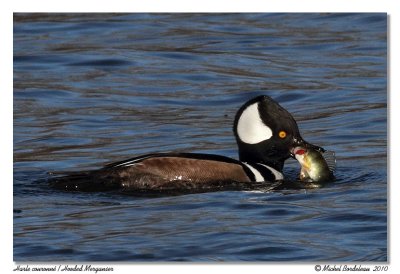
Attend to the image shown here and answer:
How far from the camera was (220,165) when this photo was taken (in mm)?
12531

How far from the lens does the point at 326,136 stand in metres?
14.6

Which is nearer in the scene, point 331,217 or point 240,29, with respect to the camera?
point 331,217

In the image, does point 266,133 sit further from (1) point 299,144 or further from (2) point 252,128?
(1) point 299,144

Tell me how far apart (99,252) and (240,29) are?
316 inches

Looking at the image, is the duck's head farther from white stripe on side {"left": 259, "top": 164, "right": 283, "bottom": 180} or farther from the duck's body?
the duck's body

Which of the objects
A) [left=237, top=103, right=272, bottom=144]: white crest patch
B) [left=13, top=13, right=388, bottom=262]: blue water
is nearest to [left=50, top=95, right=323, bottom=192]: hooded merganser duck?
[left=237, top=103, right=272, bottom=144]: white crest patch

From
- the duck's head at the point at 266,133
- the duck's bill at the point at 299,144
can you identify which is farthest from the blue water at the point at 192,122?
the duck's head at the point at 266,133

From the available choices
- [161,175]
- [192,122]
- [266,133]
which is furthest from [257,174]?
[192,122]

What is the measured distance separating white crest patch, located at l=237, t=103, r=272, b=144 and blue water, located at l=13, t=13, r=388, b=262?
0.65 metres

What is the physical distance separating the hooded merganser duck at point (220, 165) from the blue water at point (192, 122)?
19cm

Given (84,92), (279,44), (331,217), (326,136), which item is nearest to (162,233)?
(331,217)
